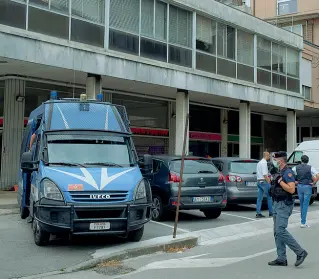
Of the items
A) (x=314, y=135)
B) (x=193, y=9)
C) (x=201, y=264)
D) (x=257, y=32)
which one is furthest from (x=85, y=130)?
(x=314, y=135)

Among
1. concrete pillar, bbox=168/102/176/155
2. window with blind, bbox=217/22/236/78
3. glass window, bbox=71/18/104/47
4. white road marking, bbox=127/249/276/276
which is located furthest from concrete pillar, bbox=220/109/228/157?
white road marking, bbox=127/249/276/276

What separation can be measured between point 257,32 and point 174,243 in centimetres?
1798

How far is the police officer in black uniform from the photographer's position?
264 inches

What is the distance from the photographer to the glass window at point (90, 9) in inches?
621

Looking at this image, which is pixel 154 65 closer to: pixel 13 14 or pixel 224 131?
pixel 13 14

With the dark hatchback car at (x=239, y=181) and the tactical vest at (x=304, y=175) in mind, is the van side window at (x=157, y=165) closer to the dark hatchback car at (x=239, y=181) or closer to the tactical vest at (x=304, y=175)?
the dark hatchback car at (x=239, y=181)

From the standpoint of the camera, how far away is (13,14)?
45.8ft

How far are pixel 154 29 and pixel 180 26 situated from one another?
1716mm

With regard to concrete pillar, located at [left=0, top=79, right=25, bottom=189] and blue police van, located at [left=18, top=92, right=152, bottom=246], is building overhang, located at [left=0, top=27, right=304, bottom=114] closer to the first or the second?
concrete pillar, located at [left=0, top=79, right=25, bottom=189]

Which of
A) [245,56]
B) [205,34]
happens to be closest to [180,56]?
[205,34]

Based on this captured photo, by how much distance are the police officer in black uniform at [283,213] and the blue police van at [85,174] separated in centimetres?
236

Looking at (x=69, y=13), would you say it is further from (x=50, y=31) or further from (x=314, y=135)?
(x=314, y=135)

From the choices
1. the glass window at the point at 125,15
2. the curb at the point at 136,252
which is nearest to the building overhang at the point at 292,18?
the glass window at the point at 125,15

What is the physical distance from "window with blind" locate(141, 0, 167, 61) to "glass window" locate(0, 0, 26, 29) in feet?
17.3
